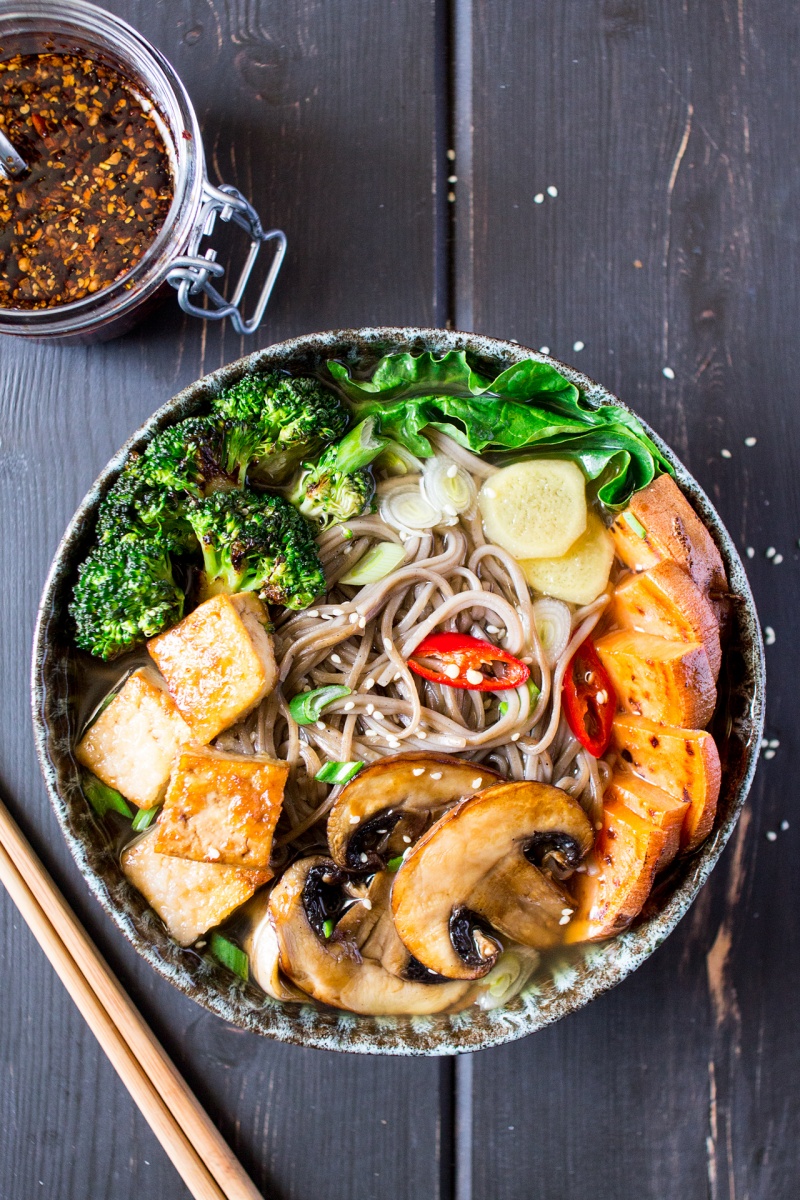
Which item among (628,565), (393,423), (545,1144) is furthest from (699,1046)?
(393,423)

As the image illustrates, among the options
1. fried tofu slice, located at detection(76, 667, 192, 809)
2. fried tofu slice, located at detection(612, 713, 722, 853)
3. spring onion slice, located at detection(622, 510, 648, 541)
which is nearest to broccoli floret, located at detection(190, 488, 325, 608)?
fried tofu slice, located at detection(76, 667, 192, 809)

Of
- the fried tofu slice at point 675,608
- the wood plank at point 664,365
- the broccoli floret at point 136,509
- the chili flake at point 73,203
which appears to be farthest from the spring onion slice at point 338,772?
the chili flake at point 73,203

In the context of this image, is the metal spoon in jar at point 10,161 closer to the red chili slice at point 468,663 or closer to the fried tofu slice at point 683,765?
the red chili slice at point 468,663

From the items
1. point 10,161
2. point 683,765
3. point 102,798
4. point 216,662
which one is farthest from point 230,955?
point 10,161

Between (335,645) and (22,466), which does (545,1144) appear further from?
(22,466)

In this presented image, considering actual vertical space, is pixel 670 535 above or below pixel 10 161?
below

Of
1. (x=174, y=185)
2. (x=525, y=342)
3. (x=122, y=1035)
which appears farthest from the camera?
(x=525, y=342)

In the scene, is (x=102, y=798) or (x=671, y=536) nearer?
(x=671, y=536)

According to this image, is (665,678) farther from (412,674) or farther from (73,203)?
(73,203)
